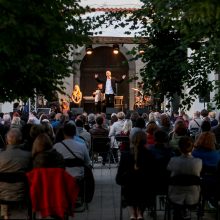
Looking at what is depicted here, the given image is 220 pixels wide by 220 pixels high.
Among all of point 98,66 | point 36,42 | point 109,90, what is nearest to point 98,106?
point 109,90

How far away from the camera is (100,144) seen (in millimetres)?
20156

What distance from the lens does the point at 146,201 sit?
1073 cm

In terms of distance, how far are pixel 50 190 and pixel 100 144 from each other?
10.4 metres

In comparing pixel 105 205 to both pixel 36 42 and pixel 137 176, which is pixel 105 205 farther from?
pixel 36 42

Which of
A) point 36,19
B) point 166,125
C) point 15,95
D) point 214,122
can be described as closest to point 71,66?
point 15,95

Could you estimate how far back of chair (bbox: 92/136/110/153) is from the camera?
2006 centimetres

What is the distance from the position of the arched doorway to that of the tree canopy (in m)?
23.5

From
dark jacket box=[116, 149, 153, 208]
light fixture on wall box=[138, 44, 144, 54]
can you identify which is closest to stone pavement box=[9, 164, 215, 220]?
dark jacket box=[116, 149, 153, 208]

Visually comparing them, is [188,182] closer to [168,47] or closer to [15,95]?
[15,95]

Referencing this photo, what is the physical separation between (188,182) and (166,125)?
628 centimetres

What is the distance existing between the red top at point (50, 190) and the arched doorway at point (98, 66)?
114 feet

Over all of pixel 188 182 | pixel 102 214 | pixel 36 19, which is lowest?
pixel 102 214

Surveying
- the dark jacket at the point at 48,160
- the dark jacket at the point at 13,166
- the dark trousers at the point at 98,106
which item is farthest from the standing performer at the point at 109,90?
the dark jacket at the point at 48,160

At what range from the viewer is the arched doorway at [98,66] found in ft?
147
